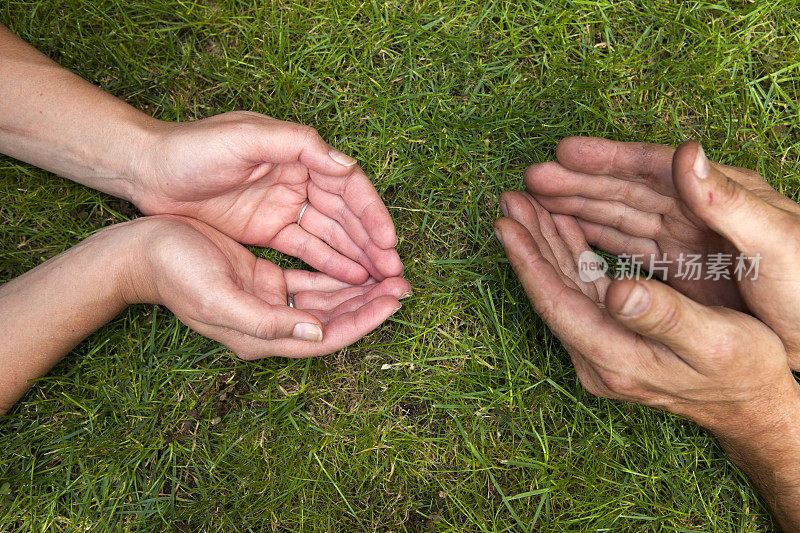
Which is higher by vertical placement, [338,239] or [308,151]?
[308,151]

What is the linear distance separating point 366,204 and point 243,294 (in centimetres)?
72

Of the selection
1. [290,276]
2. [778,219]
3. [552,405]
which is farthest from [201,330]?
[778,219]

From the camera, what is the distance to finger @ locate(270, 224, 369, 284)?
9.24 feet

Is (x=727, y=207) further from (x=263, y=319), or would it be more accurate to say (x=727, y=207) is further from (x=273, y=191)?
(x=273, y=191)

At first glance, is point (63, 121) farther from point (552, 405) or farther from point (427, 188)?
point (552, 405)

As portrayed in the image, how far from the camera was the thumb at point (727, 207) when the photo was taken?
2025mm

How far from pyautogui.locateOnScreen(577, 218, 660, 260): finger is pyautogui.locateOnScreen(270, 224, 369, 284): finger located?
3.84 feet

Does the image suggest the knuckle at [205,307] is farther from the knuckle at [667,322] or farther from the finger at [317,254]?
the knuckle at [667,322]

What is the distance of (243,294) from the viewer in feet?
7.66

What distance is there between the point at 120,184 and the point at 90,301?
593mm

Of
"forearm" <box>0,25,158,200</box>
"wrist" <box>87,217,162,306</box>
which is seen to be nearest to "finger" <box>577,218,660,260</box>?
"wrist" <box>87,217,162,306</box>

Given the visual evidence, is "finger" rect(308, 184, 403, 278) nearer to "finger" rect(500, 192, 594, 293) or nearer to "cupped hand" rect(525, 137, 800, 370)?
"finger" rect(500, 192, 594, 293)

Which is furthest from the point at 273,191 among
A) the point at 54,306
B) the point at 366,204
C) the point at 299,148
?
the point at 54,306

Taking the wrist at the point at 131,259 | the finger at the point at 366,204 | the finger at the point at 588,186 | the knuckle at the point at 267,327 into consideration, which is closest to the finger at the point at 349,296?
the finger at the point at 366,204
